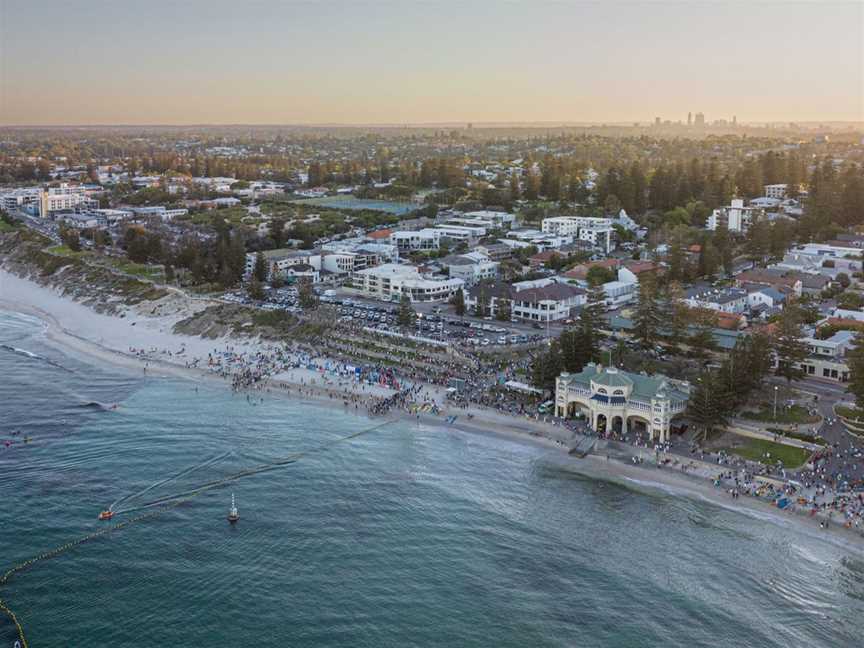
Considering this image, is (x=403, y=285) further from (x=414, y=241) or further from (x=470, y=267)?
(x=414, y=241)

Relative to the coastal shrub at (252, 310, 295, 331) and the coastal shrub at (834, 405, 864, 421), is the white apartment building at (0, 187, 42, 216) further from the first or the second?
the coastal shrub at (834, 405, 864, 421)

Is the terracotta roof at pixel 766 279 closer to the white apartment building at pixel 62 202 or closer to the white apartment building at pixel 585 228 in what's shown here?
the white apartment building at pixel 585 228

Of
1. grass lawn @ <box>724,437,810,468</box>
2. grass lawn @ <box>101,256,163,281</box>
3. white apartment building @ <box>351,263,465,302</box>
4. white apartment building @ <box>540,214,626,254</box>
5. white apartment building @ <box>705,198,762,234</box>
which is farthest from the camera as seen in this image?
white apartment building @ <box>705,198,762,234</box>

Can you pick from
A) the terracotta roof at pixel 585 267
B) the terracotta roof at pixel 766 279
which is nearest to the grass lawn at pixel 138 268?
the terracotta roof at pixel 585 267

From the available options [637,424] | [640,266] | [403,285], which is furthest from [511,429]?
[640,266]

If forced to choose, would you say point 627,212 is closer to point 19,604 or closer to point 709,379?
point 709,379

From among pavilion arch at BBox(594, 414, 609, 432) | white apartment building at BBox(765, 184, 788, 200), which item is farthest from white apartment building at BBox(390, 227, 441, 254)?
pavilion arch at BBox(594, 414, 609, 432)

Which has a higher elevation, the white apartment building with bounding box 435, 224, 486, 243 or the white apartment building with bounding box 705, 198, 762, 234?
the white apartment building with bounding box 705, 198, 762, 234
